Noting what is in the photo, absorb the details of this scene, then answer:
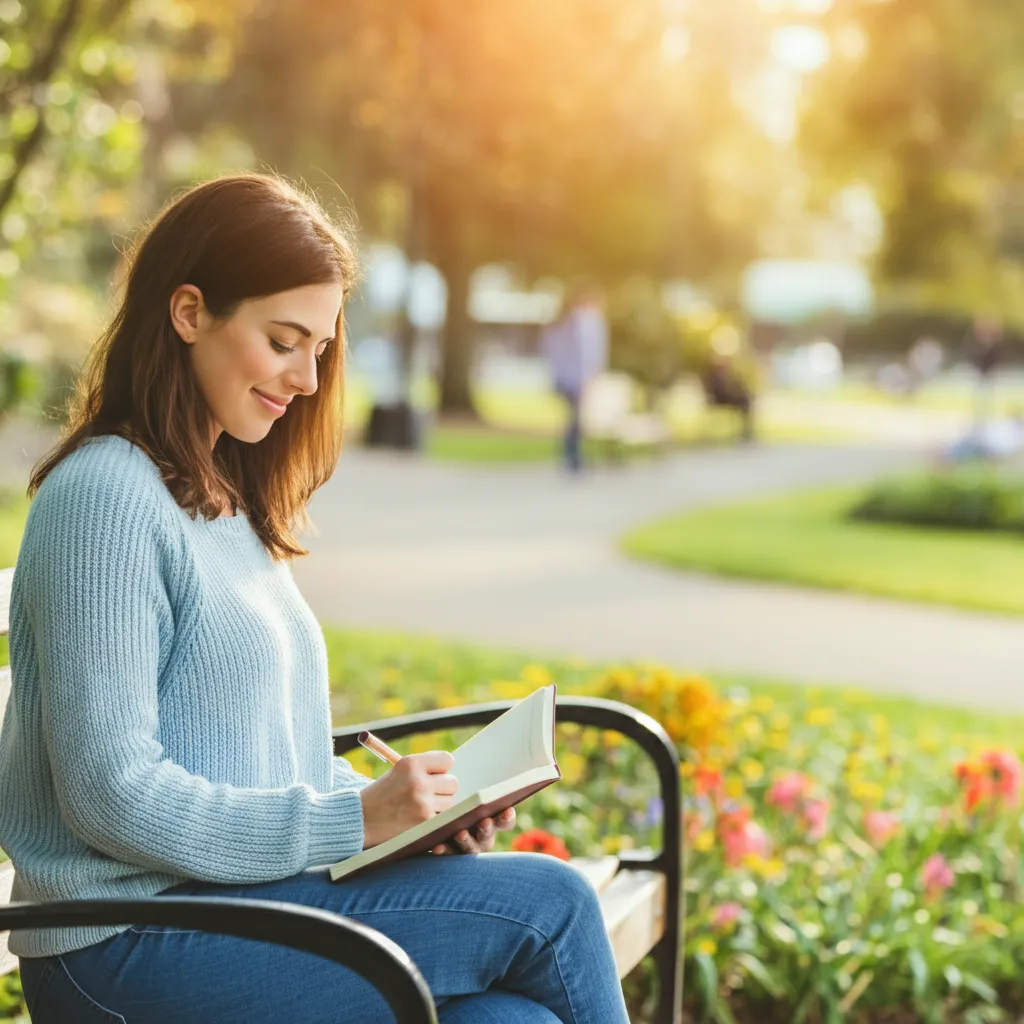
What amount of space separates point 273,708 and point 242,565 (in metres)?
0.21

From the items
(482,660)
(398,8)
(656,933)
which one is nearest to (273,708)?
(656,933)

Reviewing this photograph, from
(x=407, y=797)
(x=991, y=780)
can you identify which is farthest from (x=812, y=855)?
(x=407, y=797)

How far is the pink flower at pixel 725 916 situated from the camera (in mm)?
3457

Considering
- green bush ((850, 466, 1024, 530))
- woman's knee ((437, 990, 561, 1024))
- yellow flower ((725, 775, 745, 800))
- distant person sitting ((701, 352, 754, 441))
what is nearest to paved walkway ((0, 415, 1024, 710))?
green bush ((850, 466, 1024, 530))

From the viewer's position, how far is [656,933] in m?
2.92

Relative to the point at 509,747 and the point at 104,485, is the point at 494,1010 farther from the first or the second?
the point at 104,485

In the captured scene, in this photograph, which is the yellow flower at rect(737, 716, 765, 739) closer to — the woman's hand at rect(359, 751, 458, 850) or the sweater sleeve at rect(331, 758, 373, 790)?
the sweater sleeve at rect(331, 758, 373, 790)

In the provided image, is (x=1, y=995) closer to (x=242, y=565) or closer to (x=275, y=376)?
(x=242, y=565)

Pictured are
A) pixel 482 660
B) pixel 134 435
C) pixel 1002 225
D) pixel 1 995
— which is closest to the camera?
pixel 134 435

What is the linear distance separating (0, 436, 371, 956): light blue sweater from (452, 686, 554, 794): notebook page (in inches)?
9.1

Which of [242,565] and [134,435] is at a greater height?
[134,435]

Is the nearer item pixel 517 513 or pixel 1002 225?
pixel 517 513

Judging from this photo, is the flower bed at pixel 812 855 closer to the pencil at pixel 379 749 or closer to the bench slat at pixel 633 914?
the bench slat at pixel 633 914

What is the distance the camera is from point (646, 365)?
2409cm
